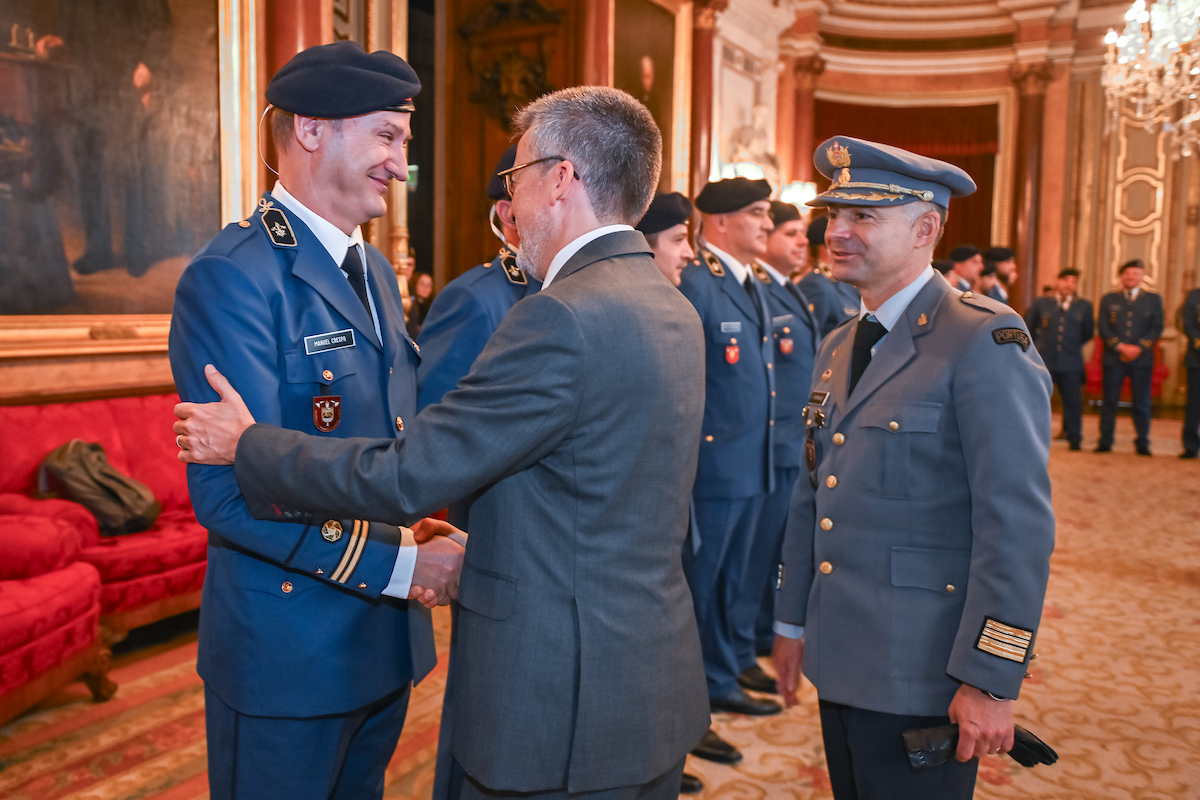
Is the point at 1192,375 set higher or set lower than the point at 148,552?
higher

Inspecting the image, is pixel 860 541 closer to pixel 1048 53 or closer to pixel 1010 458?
pixel 1010 458

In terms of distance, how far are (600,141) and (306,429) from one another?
0.63 metres

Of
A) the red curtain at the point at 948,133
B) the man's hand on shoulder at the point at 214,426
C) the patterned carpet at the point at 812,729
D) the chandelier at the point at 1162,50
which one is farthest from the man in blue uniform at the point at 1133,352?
the man's hand on shoulder at the point at 214,426

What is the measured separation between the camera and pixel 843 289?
4.55 meters

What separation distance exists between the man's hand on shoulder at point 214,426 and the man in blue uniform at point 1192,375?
922 centimetres

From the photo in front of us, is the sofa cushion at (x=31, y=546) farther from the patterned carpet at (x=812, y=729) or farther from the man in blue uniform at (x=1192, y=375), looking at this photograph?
the man in blue uniform at (x=1192, y=375)

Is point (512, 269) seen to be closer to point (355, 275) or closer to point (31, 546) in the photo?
point (355, 275)

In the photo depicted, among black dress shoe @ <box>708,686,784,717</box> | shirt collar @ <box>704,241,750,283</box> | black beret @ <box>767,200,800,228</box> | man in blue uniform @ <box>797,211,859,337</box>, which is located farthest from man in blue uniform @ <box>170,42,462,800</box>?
man in blue uniform @ <box>797,211,859,337</box>

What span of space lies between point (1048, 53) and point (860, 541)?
1255 centimetres

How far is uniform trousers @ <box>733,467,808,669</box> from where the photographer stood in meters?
3.26

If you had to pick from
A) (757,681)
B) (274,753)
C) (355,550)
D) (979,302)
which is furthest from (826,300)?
(274,753)

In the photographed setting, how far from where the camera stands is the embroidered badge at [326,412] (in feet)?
4.40

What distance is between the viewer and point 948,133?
41.0 feet

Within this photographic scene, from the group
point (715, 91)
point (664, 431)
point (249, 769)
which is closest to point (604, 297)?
point (664, 431)
